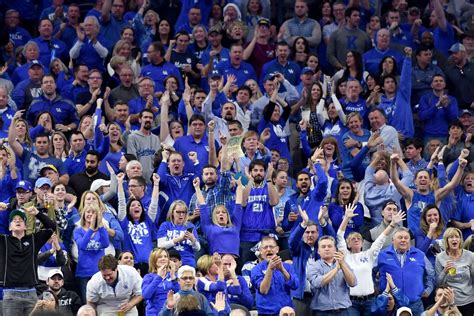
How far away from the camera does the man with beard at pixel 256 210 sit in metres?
19.1

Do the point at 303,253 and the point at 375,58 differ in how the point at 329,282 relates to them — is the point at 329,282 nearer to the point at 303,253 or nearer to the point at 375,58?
the point at 303,253

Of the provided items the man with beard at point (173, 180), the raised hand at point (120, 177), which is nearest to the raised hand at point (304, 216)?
the man with beard at point (173, 180)

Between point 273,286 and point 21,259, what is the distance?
9.74 ft

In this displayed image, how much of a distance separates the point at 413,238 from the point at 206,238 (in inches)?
106

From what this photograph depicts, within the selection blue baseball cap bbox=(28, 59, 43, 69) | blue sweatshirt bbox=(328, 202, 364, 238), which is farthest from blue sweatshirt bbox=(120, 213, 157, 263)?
blue baseball cap bbox=(28, 59, 43, 69)

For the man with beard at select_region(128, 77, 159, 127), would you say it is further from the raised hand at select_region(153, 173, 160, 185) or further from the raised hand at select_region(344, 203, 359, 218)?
the raised hand at select_region(344, 203, 359, 218)

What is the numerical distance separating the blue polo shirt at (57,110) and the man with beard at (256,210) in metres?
3.51

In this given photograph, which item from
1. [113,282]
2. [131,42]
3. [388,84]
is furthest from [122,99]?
[113,282]

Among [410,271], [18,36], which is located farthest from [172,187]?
[18,36]

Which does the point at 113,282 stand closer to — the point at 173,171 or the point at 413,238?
the point at 173,171

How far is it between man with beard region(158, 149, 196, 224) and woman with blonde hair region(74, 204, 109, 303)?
1873 mm

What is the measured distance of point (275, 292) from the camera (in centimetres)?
1753

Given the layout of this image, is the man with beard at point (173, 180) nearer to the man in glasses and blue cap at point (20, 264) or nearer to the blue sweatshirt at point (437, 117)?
the man in glasses and blue cap at point (20, 264)

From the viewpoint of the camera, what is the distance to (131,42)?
23.7 metres
